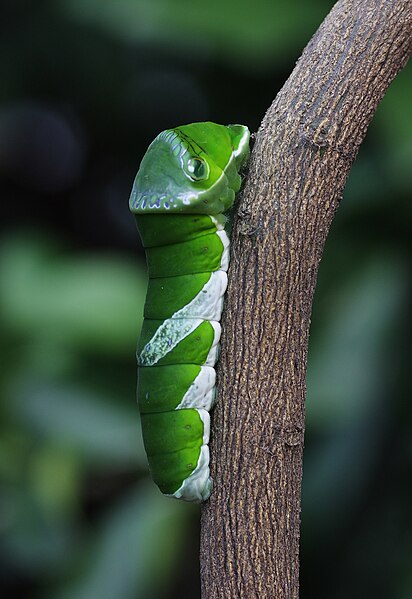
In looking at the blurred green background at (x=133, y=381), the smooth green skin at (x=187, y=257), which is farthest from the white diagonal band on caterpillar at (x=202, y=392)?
the blurred green background at (x=133, y=381)

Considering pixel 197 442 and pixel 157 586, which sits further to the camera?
pixel 157 586

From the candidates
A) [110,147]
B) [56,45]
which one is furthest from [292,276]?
A: [56,45]

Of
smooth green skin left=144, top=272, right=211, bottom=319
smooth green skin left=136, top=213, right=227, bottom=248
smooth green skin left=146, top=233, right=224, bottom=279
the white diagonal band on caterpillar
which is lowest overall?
the white diagonal band on caterpillar

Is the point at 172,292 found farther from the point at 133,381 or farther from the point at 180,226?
the point at 133,381

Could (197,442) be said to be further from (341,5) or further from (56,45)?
(56,45)

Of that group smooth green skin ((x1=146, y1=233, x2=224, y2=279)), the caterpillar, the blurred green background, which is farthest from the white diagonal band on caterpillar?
the blurred green background

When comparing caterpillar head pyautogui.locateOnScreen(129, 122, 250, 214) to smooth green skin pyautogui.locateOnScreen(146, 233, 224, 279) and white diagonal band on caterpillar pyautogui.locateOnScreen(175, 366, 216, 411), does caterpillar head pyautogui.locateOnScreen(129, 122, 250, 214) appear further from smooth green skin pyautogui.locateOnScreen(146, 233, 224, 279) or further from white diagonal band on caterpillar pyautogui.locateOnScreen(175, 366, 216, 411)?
white diagonal band on caterpillar pyautogui.locateOnScreen(175, 366, 216, 411)
